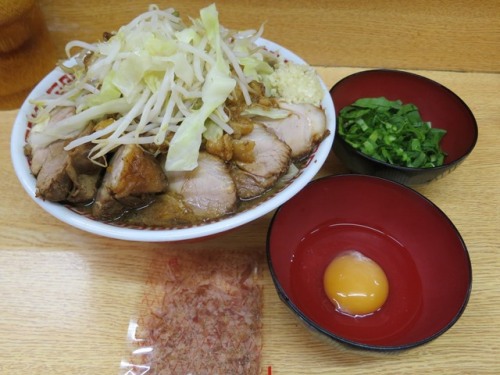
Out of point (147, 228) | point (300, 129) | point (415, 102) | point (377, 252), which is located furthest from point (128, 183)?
Result: point (415, 102)

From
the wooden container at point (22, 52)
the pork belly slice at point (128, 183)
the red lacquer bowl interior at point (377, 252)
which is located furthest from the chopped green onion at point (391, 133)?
the wooden container at point (22, 52)

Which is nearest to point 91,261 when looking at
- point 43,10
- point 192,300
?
point 192,300

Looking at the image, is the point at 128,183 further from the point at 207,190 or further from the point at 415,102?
the point at 415,102

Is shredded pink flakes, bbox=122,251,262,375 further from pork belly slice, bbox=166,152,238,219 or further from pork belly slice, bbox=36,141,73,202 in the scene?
pork belly slice, bbox=36,141,73,202

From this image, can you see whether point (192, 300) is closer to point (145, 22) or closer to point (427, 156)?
point (145, 22)

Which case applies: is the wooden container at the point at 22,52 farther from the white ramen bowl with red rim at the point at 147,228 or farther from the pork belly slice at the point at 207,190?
the pork belly slice at the point at 207,190

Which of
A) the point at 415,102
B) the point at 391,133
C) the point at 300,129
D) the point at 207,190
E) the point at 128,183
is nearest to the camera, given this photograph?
the point at 128,183
